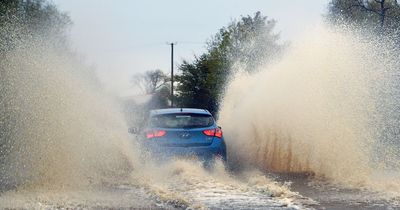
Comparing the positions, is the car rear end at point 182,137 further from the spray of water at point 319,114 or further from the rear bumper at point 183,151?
the spray of water at point 319,114

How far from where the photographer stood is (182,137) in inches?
526

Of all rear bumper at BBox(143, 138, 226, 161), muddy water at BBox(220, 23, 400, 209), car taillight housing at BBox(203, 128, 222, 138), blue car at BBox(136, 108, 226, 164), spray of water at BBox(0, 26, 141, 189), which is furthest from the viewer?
muddy water at BBox(220, 23, 400, 209)

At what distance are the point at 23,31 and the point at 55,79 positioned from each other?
174 inches

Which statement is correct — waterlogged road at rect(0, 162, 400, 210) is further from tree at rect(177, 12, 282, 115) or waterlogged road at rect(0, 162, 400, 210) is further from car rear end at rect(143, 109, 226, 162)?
tree at rect(177, 12, 282, 115)

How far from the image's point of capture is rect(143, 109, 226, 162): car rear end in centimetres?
1320

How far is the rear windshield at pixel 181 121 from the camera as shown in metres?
13.6

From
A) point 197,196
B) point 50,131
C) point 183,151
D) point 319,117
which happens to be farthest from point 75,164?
point 319,117

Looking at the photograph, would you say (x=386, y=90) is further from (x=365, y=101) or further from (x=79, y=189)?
(x=79, y=189)

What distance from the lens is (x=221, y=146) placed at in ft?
44.7

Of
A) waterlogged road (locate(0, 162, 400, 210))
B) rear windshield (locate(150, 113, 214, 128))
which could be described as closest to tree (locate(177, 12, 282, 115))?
rear windshield (locate(150, 113, 214, 128))

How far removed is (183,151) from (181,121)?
821mm

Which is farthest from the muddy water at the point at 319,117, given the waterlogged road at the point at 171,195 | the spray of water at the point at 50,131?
the spray of water at the point at 50,131

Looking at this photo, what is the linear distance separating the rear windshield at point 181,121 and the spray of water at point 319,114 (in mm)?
1777

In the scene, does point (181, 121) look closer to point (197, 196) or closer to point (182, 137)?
point (182, 137)
